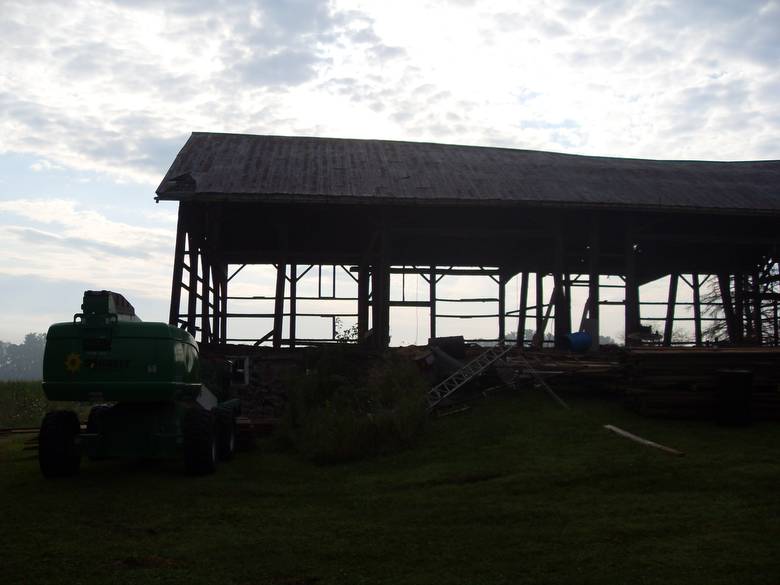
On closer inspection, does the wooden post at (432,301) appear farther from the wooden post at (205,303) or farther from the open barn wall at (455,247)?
the wooden post at (205,303)

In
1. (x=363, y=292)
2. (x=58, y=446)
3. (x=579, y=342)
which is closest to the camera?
(x=58, y=446)

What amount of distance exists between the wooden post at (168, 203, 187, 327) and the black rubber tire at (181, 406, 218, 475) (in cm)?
808

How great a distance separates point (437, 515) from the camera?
937 centimetres

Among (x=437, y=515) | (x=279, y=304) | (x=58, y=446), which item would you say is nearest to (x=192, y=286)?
(x=279, y=304)

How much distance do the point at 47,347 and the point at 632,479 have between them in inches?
320

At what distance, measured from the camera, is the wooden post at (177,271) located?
19.9m

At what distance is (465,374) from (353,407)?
3.29m

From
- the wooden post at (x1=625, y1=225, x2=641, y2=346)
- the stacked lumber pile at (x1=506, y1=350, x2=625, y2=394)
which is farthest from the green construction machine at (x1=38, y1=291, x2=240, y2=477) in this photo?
the wooden post at (x1=625, y1=225, x2=641, y2=346)

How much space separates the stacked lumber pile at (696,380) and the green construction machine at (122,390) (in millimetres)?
8018

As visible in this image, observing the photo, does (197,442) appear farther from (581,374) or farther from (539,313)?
(539,313)

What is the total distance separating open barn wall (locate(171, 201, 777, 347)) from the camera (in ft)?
72.1

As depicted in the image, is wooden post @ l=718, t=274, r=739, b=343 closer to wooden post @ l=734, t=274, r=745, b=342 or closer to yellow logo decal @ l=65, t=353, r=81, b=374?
wooden post @ l=734, t=274, r=745, b=342

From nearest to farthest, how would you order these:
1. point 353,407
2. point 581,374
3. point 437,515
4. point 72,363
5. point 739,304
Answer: point 437,515 < point 72,363 < point 353,407 < point 581,374 < point 739,304

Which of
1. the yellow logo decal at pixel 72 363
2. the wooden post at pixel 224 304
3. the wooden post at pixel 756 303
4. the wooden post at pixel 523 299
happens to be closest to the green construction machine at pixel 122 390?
the yellow logo decal at pixel 72 363
